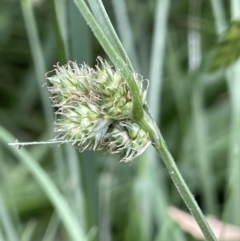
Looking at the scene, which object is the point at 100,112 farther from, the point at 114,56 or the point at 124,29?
the point at 124,29

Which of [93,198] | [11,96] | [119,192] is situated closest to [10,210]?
[119,192]

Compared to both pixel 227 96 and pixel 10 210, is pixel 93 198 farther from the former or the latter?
pixel 227 96

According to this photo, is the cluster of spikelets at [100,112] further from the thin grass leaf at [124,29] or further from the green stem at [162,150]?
the thin grass leaf at [124,29]

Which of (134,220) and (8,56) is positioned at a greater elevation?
(8,56)

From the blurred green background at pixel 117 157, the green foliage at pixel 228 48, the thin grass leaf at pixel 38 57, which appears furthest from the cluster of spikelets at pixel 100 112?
the thin grass leaf at pixel 38 57

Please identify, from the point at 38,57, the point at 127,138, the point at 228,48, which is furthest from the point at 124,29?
the point at 127,138

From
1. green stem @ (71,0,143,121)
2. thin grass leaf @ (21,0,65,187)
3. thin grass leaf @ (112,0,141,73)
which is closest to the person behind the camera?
green stem @ (71,0,143,121)

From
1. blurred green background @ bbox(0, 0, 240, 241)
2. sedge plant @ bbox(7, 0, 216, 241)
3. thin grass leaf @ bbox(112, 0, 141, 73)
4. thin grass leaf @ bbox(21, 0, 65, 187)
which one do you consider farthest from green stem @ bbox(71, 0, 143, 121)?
thin grass leaf @ bbox(112, 0, 141, 73)

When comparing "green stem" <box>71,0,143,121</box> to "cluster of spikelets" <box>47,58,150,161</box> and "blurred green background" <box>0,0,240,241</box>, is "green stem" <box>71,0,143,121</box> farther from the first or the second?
"blurred green background" <box>0,0,240,241</box>
